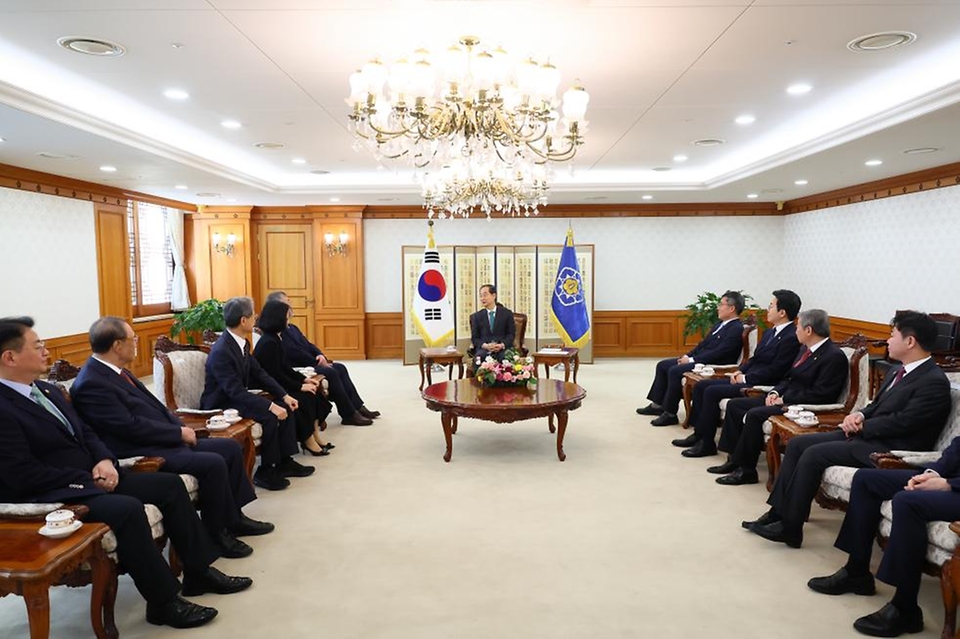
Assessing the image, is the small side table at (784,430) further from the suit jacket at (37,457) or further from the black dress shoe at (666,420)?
the suit jacket at (37,457)

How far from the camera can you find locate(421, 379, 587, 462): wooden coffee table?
17.8 feet

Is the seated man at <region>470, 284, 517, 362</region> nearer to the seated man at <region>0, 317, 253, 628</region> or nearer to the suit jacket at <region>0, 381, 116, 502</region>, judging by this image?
the seated man at <region>0, 317, 253, 628</region>

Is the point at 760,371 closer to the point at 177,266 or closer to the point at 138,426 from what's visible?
the point at 138,426

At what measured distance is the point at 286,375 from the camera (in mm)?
5797

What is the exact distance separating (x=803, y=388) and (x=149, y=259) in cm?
1018

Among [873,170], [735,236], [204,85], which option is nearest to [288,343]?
[204,85]

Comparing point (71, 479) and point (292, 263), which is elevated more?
point (292, 263)

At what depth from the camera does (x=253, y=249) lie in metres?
12.0

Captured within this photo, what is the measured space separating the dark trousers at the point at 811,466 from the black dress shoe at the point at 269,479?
3551 mm

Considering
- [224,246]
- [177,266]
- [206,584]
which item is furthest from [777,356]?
[177,266]

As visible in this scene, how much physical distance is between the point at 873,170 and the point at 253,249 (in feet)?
32.6

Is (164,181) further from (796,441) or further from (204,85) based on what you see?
(796,441)

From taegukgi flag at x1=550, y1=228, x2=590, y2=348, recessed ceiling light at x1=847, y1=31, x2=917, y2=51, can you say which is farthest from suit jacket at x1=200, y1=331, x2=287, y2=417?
taegukgi flag at x1=550, y1=228, x2=590, y2=348

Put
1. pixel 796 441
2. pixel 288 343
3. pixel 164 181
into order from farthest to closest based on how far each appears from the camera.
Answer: pixel 164 181
pixel 288 343
pixel 796 441
